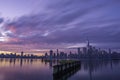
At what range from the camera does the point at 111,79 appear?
A: 30.1m

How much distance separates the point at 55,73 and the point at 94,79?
324 inches

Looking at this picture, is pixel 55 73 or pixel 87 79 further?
pixel 55 73

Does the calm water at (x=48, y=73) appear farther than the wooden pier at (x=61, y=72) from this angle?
No

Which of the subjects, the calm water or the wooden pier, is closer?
the calm water

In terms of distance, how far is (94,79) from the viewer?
29.9 meters

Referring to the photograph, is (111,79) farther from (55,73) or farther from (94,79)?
(55,73)

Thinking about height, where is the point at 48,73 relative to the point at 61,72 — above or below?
below

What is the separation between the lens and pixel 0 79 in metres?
28.7

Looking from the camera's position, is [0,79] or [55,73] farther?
[55,73]

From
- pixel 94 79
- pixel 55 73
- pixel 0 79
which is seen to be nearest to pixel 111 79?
pixel 94 79

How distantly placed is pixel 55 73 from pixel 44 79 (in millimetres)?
4315

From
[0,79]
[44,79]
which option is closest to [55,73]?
[44,79]

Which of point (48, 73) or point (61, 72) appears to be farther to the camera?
point (48, 73)

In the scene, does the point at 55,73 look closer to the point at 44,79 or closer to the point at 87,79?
the point at 44,79
